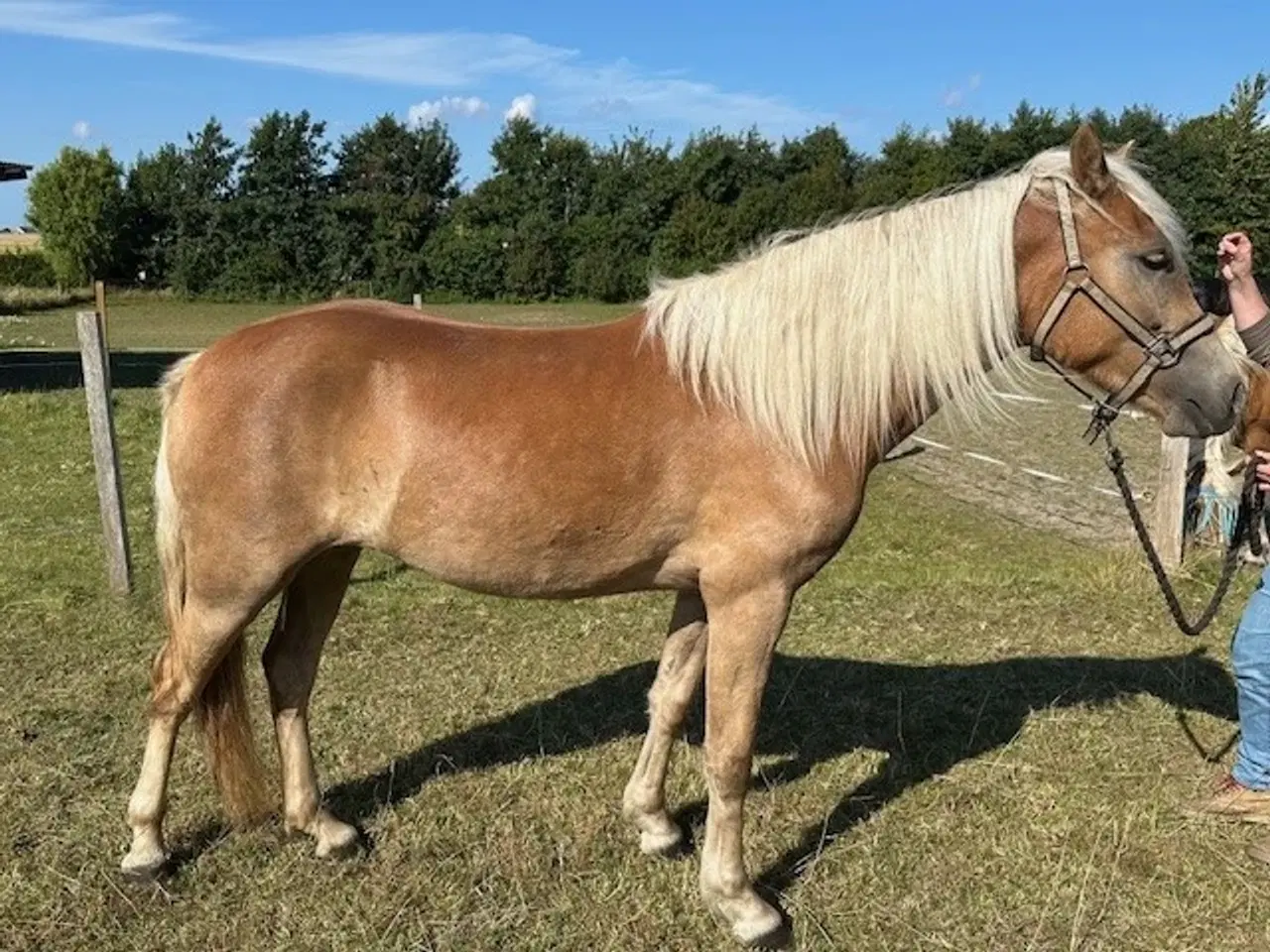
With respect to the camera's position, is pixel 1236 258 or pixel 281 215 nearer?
pixel 1236 258

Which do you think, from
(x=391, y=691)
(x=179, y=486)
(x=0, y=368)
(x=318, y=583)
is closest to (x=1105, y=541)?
(x=391, y=691)

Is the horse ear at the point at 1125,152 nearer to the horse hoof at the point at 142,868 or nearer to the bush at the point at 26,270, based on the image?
the horse hoof at the point at 142,868

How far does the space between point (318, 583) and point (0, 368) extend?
17.1m

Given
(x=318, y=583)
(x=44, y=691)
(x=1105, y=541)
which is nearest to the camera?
(x=318, y=583)

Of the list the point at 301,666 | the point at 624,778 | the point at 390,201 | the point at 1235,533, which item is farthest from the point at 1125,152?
the point at 390,201

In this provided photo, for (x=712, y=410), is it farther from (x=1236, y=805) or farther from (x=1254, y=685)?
(x=1236, y=805)

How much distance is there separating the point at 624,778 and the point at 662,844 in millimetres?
510

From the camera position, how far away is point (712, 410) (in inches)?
117

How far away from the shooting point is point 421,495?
117 inches

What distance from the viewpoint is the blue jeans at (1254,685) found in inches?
139

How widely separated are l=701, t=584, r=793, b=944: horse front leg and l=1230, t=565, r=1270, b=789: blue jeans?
170cm

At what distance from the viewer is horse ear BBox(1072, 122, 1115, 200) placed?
8.84 ft

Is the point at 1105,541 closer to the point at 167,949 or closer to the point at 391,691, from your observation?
the point at 391,691

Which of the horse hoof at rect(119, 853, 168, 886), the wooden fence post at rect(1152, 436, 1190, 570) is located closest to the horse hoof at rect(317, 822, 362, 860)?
the horse hoof at rect(119, 853, 168, 886)
